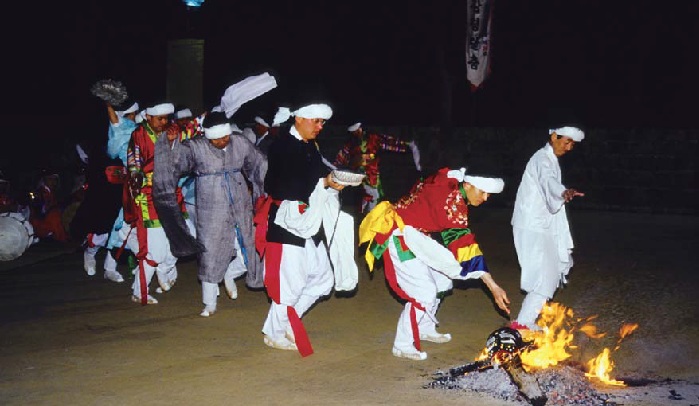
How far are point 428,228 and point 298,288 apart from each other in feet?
3.65

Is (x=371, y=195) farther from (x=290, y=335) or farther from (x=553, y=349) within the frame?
(x=553, y=349)

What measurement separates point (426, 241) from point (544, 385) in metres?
1.38

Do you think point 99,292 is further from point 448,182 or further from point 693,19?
point 693,19

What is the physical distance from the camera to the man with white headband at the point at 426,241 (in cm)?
596

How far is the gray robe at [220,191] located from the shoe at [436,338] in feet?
5.38

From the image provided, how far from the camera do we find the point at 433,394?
5.35 m

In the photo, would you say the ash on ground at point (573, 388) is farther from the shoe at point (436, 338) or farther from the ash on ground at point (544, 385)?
the shoe at point (436, 338)

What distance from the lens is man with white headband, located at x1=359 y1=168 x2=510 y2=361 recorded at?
235 inches

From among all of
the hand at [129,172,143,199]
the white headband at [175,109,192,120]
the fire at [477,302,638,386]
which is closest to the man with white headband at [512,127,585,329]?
the fire at [477,302,638,386]

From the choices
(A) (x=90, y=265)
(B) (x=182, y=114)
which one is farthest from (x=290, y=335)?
(B) (x=182, y=114)

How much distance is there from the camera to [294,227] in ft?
20.6

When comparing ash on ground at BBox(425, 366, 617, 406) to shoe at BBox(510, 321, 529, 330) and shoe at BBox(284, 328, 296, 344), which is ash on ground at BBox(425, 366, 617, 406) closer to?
shoe at BBox(510, 321, 529, 330)

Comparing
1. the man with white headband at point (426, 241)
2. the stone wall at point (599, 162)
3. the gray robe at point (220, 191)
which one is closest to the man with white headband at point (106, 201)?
the gray robe at point (220, 191)

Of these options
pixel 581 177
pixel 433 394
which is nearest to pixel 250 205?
pixel 433 394
